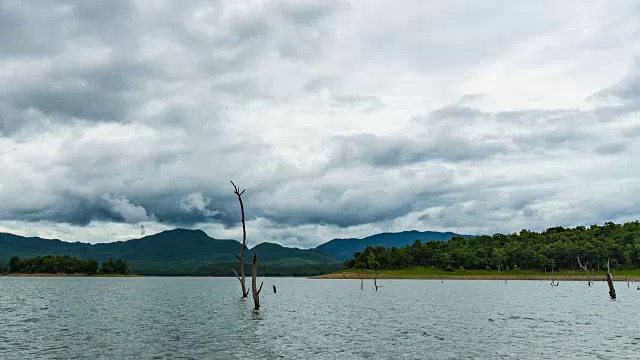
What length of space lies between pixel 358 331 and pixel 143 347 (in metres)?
25.0

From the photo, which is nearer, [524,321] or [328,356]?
[328,356]

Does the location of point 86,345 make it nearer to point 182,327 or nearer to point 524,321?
point 182,327

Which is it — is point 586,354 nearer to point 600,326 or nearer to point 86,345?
point 600,326

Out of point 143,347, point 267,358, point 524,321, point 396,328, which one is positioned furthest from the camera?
point 524,321

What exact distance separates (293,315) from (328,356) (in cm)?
4226

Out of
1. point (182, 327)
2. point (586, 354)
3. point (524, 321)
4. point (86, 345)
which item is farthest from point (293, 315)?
point (586, 354)

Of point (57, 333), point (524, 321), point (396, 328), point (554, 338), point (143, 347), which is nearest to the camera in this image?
point (143, 347)

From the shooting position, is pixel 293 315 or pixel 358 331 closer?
pixel 358 331

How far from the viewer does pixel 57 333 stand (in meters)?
61.1

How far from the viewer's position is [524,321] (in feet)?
247

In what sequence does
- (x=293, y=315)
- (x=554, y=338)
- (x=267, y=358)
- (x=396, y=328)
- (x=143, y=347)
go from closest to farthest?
(x=267, y=358)
(x=143, y=347)
(x=554, y=338)
(x=396, y=328)
(x=293, y=315)

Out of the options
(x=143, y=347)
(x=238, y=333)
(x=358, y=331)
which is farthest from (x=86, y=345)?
(x=358, y=331)

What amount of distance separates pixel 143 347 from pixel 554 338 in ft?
134

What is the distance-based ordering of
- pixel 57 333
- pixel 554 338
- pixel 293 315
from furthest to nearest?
pixel 293 315 < pixel 57 333 < pixel 554 338
